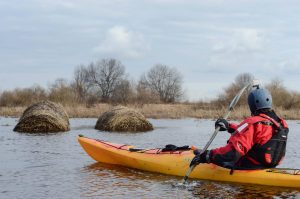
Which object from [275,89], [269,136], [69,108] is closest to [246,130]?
[269,136]

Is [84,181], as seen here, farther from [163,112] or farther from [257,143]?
[163,112]

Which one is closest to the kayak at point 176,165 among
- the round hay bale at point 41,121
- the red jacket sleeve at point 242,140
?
the red jacket sleeve at point 242,140

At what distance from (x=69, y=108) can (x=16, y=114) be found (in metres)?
3.45

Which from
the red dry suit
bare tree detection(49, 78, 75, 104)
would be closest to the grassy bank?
bare tree detection(49, 78, 75, 104)

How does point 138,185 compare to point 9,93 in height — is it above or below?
below

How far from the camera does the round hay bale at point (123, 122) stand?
19.1 meters

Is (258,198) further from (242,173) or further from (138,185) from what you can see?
A: (138,185)

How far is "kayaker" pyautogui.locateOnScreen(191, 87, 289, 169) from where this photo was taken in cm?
744

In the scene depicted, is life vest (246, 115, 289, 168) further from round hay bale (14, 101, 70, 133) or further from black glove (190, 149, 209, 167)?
round hay bale (14, 101, 70, 133)

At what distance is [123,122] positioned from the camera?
19.2 metres

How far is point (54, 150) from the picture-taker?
499 inches

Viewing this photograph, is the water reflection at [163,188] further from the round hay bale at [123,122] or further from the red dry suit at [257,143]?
the round hay bale at [123,122]

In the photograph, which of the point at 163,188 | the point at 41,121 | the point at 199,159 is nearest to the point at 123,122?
the point at 41,121

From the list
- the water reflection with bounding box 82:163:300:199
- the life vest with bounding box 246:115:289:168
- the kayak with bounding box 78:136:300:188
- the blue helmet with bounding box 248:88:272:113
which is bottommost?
the water reflection with bounding box 82:163:300:199
